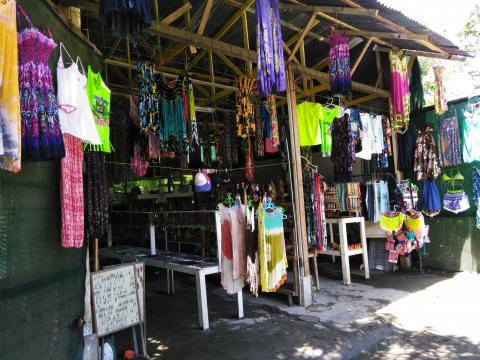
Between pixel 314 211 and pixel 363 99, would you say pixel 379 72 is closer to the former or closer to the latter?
pixel 363 99

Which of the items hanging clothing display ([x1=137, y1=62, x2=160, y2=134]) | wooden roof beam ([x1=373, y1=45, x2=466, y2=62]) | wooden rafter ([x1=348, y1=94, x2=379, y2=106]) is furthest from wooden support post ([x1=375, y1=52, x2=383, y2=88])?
hanging clothing display ([x1=137, y1=62, x2=160, y2=134])

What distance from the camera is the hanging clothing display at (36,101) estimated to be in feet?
7.82

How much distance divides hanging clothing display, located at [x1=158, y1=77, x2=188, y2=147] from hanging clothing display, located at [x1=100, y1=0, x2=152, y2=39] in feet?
7.67

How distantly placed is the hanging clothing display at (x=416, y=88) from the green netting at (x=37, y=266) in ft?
23.7

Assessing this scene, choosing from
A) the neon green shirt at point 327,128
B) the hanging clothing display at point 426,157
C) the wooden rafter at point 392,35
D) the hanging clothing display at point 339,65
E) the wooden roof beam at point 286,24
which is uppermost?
the wooden roof beam at point 286,24

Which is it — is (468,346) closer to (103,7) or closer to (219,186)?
(103,7)

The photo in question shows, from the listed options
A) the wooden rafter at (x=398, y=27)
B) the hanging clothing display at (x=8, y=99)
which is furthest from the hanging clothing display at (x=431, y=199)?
the hanging clothing display at (x=8, y=99)

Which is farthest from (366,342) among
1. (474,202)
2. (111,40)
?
(111,40)

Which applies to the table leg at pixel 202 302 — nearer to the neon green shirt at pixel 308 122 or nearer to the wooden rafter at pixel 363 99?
the neon green shirt at pixel 308 122

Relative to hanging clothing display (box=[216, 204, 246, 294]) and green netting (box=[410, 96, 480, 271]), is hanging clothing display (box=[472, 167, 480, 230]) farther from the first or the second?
hanging clothing display (box=[216, 204, 246, 294])

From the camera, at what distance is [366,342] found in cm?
440

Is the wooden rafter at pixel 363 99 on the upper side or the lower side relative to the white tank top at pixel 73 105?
upper

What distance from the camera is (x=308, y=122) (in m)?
6.74

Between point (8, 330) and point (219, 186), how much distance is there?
21.3ft
